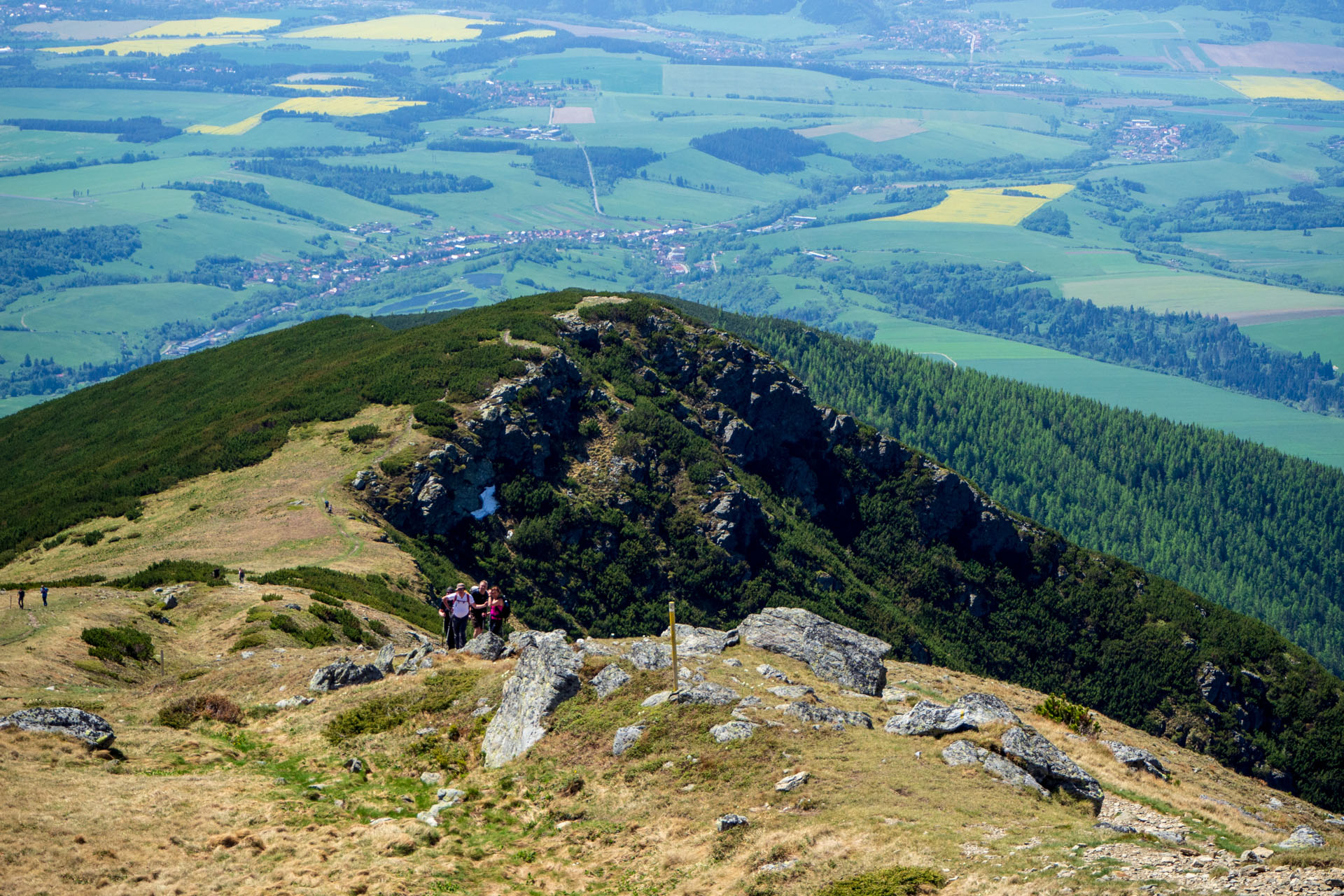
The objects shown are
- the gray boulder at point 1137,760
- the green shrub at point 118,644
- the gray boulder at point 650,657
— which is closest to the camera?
the gray boulder at point 1137,760

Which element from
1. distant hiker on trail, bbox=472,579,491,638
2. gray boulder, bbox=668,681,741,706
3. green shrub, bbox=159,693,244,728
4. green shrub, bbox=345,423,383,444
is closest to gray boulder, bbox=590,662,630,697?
gray boulder, bbox=668,681,741,706

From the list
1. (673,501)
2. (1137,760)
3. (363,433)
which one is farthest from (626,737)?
(673,501)

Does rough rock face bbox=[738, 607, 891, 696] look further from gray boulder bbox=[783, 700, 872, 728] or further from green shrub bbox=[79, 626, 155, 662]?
green shrub bbox=[79, 626, 155, 662]

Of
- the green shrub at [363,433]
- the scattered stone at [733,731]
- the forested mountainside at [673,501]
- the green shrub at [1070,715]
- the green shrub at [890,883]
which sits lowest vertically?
the forested mountainside at [673,501]

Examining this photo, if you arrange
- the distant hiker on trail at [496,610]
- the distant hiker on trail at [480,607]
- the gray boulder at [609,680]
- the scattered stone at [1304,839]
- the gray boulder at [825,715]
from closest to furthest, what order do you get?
the scattered stone at [1304,839]
the gray boulder at [825,715]
the gray boulder at [609,680]
the distant hiker on trail at [496,610]
the distant hiker on trail at [480,607]

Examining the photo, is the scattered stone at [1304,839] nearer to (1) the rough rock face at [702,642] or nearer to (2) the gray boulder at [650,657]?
(2) the gray boulder at [650,657]

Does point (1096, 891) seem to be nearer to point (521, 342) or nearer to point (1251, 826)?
point (1251, 826)

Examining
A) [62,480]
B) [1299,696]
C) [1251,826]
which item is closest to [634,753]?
[1251,826]

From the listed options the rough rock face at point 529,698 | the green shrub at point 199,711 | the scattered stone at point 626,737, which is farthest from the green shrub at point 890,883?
the green shrub at point 199,711
